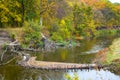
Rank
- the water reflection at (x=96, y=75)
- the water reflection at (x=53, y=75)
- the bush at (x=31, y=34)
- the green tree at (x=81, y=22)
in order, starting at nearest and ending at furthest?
the water reflection at (x=96, y=75) < the water reflection at (x=53, y=75) < the bush at (x=31, y=34) < the green tree at (x=81, y=22)

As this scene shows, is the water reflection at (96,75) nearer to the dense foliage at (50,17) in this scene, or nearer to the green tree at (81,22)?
the dense foliage at (50,17)

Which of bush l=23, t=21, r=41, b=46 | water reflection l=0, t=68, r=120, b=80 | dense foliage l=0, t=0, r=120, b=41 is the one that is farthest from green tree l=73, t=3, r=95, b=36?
water reflection l=0, t=68, r=120, b=80

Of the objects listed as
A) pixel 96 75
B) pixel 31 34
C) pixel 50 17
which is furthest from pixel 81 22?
pixel 96 75

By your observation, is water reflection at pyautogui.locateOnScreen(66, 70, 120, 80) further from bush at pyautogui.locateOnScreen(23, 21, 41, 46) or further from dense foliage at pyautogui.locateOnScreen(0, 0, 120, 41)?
dense foliage at pyautogui.locateOnScreen(0, 0, 120, 41)

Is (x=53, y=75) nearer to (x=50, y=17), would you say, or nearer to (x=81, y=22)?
(x=50, y=17)

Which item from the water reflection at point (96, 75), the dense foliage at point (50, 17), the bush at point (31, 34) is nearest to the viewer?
the water reflection at point (96, 75)

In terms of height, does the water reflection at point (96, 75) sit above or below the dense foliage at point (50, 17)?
below

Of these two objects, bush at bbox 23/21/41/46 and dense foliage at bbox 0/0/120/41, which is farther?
dense foliage at bbox 0/0/120/41

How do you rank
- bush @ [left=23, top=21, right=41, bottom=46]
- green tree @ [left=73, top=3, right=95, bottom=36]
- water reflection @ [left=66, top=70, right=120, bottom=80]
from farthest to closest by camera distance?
green tree @ [left=73, top=3, right=95, bottom=36]
bush @ [left=23, top=21, right=41, bottom=46]
water reflection @ [left=66, top=70, right=120, bottom=80]

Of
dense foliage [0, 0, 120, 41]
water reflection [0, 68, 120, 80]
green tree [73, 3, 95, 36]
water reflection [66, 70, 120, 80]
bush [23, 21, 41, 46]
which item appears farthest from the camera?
green tree [73, 3, 95, 36]

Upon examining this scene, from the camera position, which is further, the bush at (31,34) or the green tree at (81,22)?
the green tree at (81,22)

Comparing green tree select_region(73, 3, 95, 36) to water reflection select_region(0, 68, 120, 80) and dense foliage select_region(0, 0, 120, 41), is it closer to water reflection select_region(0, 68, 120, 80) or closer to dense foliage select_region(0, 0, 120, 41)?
dense foliage select_region(0, 0, 120, 41)

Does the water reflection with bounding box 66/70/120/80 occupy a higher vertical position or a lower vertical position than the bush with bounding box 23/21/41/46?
lower

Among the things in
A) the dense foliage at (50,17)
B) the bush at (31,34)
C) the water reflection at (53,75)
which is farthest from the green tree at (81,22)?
the water reflection at (53,75)
